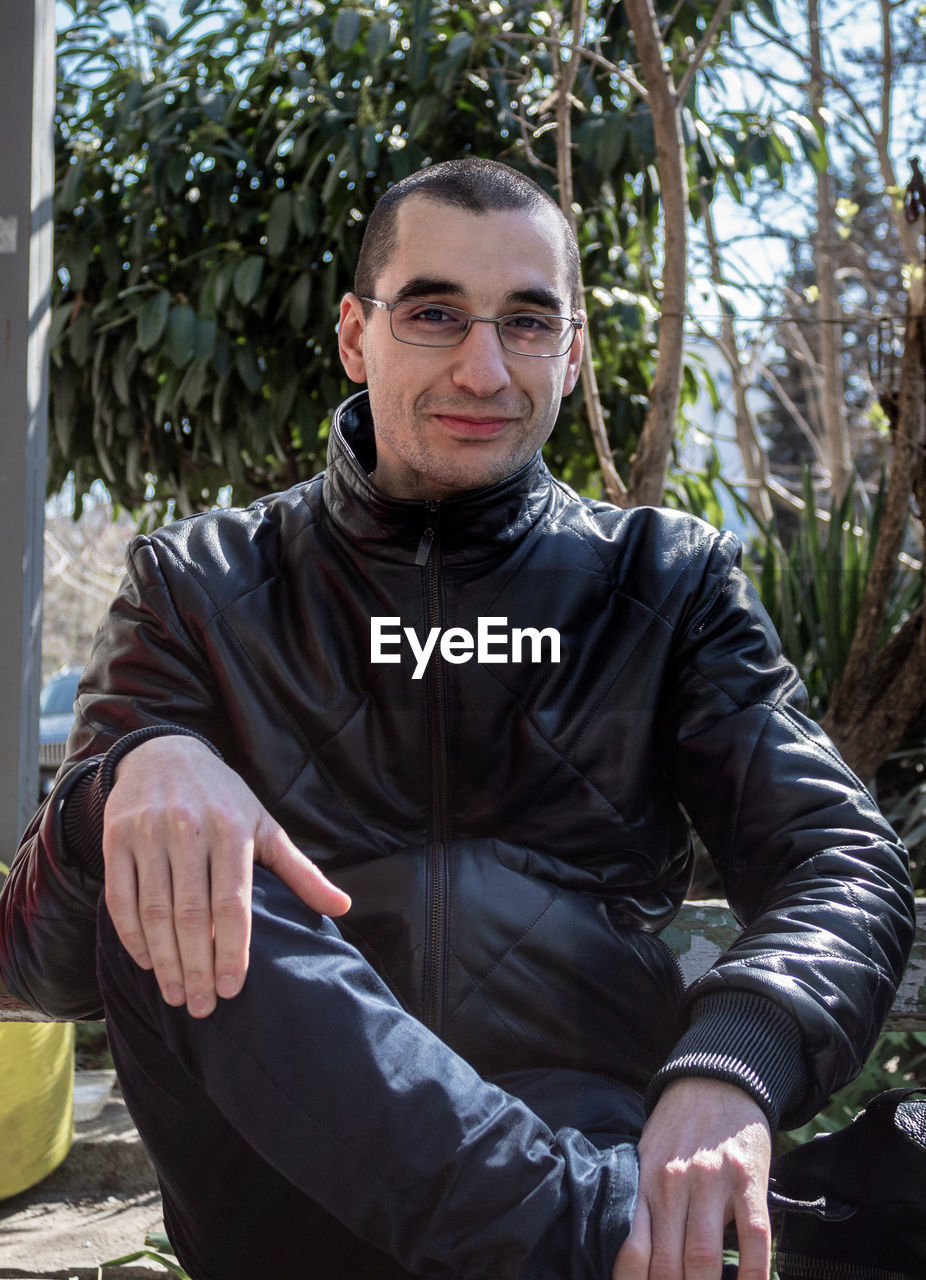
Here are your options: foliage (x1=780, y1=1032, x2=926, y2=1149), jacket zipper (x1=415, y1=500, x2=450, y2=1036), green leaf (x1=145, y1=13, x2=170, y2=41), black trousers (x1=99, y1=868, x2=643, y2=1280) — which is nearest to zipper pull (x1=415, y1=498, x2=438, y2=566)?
jacket zipper (x1=415, y1=500, x2=450, y2=1036)

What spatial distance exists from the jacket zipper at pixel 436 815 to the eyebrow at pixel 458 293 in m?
0.28

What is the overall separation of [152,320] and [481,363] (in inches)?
81.3

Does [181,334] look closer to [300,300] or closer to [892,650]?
[300,300]

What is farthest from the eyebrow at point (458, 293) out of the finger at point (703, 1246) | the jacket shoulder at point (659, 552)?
the finger at point (703, 1246)

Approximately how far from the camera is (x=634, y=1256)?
108 centimetres

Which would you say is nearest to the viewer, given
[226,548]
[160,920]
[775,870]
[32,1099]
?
[160,920]

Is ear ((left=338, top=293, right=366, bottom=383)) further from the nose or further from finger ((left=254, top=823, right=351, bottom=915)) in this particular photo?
finger ((left=254, top=823, right=351, bottom=915))

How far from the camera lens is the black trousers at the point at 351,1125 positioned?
1.10 metres

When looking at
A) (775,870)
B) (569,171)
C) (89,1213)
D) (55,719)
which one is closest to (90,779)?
(775,870)

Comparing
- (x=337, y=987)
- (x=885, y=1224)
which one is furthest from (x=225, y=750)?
(x=885, y=1224)

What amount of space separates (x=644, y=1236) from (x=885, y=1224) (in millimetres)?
A: 335

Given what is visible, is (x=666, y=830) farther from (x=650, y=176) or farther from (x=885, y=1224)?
(x=650, y=176)

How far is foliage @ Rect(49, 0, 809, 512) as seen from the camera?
3.40 metres

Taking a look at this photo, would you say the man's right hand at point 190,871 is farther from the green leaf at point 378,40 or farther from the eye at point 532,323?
the green leaf at point 378,40
